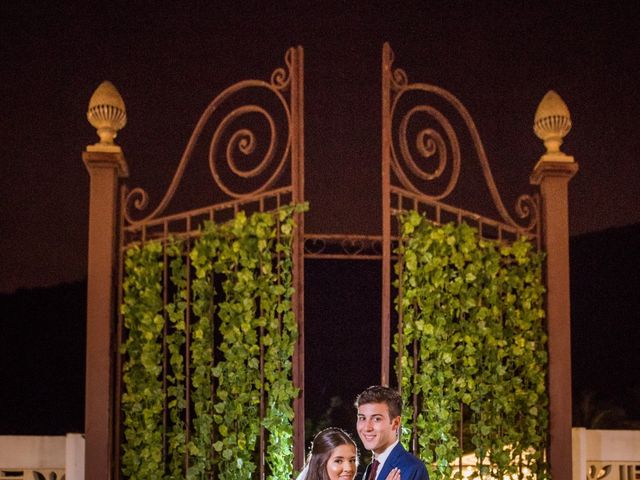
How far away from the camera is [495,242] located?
5.15 meters

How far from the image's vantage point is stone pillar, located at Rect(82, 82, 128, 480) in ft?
15.9

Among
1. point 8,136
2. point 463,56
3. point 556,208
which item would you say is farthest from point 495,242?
point 8,136

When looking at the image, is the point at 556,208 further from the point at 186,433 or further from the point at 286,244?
the point at 186,433

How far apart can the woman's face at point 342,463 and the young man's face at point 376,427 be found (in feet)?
0.26

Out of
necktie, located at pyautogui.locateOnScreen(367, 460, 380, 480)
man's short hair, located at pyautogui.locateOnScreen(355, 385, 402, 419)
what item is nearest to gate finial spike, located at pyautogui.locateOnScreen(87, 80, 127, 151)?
man's short hair, located at pyautogui.locateOnScreen(355, 385, 402, 419)

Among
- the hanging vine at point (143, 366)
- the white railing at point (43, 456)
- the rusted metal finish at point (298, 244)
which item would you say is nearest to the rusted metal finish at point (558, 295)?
the rusted metal finish at point (298, 244)

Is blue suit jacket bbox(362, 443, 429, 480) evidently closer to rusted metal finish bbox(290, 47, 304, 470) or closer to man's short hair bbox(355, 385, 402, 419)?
man's short hair bbox(355, 385, 402, 419)

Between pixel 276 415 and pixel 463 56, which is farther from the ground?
pixel 463 56

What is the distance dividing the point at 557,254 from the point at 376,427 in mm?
1859

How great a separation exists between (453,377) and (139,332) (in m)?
1.73

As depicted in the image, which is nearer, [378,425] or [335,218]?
[378,425]

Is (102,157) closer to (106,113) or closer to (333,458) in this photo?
(106,113)

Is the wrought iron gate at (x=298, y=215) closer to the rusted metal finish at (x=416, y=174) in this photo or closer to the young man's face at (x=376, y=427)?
the rusted metal finish at (x=416, y=174)

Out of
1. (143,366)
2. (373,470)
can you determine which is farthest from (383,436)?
(143,366)
